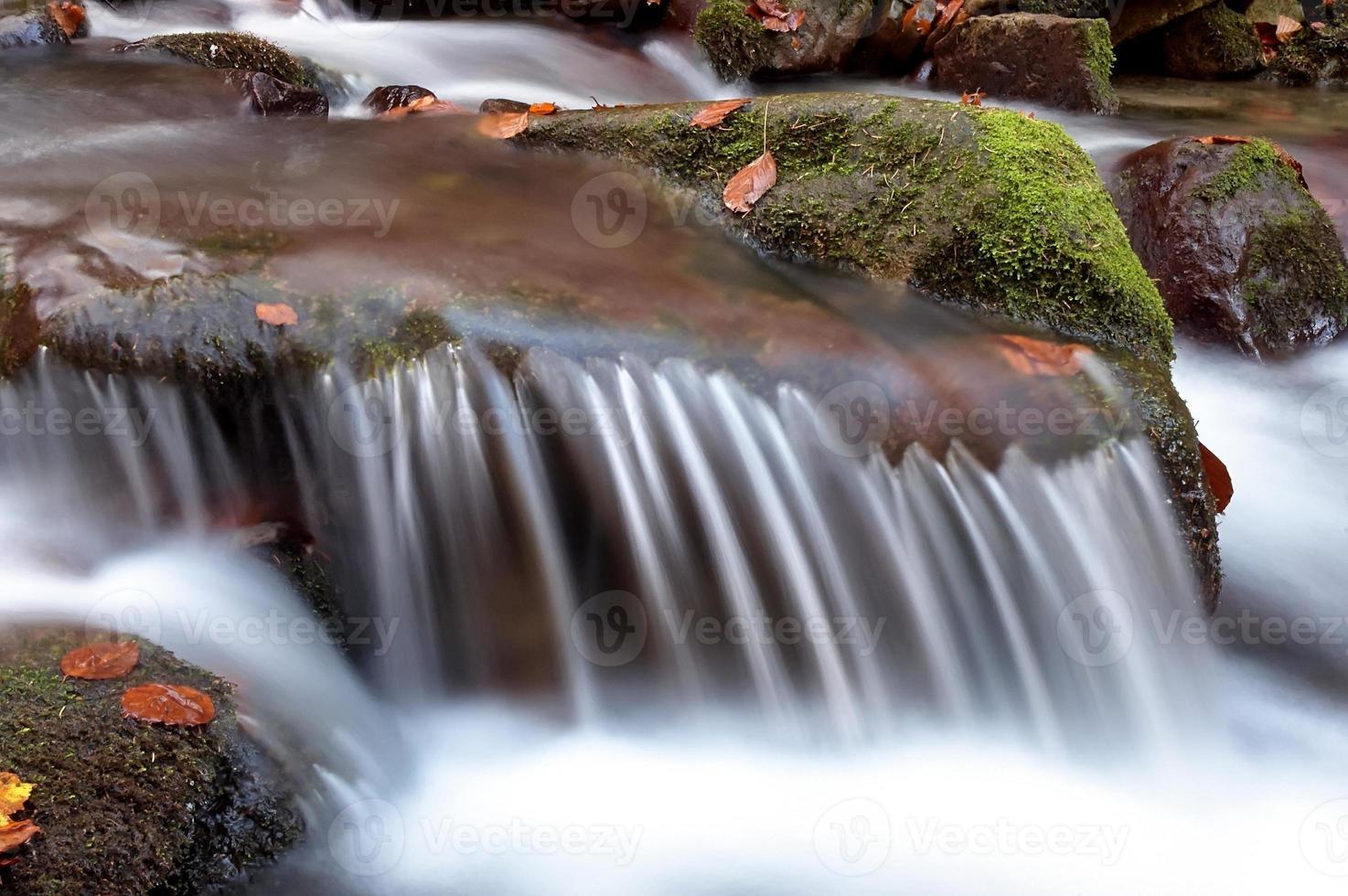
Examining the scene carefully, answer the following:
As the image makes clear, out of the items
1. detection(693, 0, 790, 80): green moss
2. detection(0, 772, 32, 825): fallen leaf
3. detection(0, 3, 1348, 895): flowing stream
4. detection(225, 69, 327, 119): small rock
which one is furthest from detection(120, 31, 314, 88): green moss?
detection(0, 772, 32, 825): fallen leaf

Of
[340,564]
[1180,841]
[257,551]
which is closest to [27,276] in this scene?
[257,551]

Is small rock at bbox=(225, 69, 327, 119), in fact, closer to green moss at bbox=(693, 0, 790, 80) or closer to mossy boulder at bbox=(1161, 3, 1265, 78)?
green moss at bbox=(693, 0, 790, 80)

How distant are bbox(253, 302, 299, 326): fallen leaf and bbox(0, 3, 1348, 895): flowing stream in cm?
20

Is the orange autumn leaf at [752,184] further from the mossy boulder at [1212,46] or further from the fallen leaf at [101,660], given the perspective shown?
the mossy boulder at [1212,46]

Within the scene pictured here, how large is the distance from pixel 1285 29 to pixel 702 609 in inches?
303

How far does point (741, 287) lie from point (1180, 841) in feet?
6.98

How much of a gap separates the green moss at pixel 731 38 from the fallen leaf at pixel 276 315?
4269mm

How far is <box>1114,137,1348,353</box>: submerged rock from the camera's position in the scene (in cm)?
462

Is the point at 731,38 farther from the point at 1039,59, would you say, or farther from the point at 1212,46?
the point at 1212,46

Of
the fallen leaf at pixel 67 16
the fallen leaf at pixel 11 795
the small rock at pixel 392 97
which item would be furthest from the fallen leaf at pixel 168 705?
the fallen leaf at pixel 67 16

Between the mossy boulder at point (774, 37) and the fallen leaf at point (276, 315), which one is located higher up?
the mossy boulder at point (774, 37)

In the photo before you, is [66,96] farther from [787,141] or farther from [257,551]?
[787,141]

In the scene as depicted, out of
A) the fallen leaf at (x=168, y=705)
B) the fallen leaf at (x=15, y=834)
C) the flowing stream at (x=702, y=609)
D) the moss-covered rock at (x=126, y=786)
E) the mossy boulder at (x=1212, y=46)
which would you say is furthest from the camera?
the mossy boulder at (x=1212, y=46)

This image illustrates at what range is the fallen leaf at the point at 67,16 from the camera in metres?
5.61
